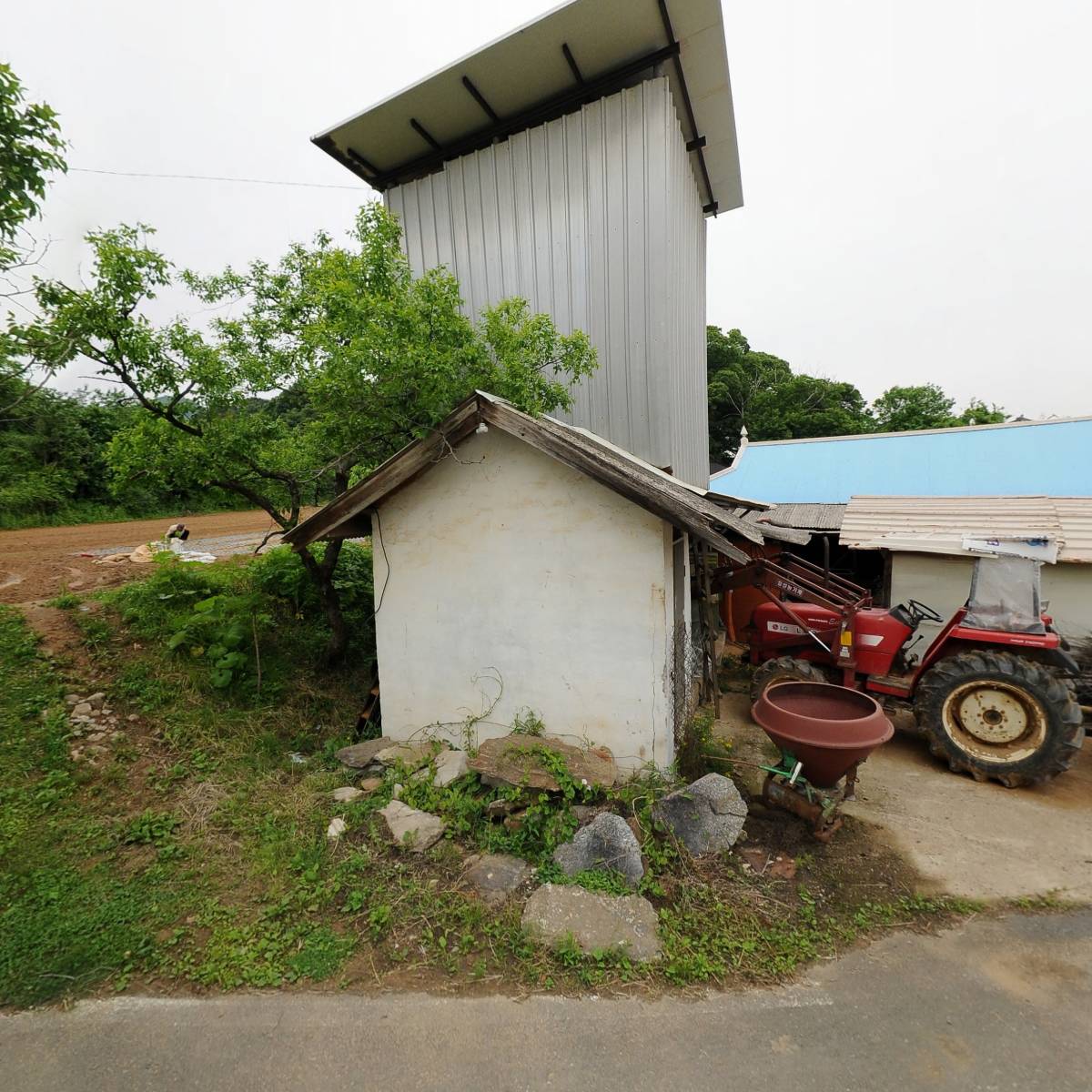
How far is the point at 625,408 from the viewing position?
25.4ft

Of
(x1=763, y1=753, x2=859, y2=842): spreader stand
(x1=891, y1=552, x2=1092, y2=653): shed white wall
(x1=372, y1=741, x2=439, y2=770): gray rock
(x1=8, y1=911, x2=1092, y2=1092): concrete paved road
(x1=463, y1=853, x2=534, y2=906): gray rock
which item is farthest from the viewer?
(x1=891, y1=552, x2=1092, y2=653): shed white wall

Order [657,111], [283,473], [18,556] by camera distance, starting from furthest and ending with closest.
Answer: [18,556]
[657,111]
[283,473]

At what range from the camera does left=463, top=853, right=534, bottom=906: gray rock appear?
12.9 feet

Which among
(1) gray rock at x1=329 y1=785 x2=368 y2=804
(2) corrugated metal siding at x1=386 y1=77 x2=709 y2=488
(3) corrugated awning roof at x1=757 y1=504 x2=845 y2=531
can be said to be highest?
(2) corrugated metal siding at x1=386 y1=77 x2=709 y2=488

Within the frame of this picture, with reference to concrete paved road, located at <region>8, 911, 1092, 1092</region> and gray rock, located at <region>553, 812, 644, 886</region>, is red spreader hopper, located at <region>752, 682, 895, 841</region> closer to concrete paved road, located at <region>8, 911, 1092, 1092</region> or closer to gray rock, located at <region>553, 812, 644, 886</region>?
concrete paved road, located at <region>8, 911, 1092, 1092</region>

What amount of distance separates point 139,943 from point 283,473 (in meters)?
4.76

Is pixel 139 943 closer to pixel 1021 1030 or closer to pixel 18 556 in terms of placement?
pixel 1021 1030

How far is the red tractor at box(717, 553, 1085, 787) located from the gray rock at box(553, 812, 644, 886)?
3.93 metres

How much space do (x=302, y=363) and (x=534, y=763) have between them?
5049mm

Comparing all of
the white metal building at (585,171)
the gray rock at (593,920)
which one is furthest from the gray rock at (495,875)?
the white metal building at (585,171)

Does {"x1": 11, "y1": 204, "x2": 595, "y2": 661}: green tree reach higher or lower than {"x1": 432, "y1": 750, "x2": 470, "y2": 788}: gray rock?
higher

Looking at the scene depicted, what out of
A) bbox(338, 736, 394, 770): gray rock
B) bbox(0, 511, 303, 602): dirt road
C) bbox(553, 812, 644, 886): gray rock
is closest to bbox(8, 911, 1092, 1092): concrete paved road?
bbox(553, 812, 644, 886): gray rock

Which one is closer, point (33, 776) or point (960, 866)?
point (960, 866)

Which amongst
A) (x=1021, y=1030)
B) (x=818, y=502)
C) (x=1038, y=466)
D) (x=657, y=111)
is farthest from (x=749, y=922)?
(x=1038, y=466)
